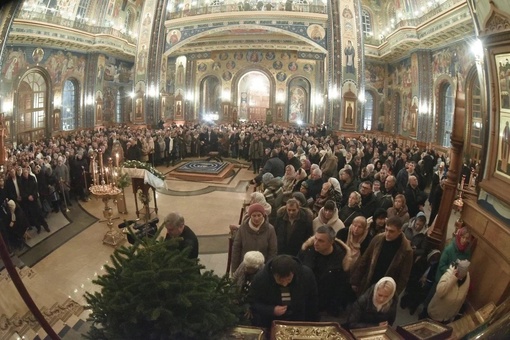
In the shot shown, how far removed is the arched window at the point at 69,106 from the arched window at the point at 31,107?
152cm

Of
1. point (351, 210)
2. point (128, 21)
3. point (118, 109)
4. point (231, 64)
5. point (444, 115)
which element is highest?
point (128, 21)

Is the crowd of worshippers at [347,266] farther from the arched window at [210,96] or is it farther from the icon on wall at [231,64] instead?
the arched window at [210,96]

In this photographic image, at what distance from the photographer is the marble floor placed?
5380 mm

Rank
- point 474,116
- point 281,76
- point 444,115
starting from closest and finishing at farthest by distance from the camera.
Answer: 1. point 474,116
2. point 444,115
3. point 281,76

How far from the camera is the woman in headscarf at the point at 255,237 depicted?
399cm

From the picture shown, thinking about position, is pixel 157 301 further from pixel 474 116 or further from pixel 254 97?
pixel 254 97

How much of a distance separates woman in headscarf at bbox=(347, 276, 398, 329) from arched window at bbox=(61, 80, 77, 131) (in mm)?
21598

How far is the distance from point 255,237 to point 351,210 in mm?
1920

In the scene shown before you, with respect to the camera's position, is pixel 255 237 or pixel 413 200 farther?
pixel 413 200

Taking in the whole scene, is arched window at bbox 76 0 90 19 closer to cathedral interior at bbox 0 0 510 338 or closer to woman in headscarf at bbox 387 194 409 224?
cathedral interior at bbox 0 0 510 338

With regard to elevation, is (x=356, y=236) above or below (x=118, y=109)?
below

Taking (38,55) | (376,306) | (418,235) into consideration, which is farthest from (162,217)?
(38,55)

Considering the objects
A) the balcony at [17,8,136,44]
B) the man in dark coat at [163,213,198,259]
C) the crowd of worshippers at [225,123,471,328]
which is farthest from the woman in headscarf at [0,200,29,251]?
the balcony at [17,8,136,44]

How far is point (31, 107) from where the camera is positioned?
60.0 ft
